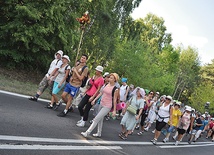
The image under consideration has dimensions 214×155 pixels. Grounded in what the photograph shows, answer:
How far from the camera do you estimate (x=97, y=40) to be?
2323 centimetres

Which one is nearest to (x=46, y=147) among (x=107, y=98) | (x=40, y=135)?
(x=40, y=135)

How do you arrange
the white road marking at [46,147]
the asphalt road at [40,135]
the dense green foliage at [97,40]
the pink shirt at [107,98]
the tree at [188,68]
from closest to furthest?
1. the white road marking at [46,147]
2. the asphalt road at [40,135]
3. the pink shirt at [107,98]
4. the dense green foliage at [97,40]
5. the tree at [188,68]

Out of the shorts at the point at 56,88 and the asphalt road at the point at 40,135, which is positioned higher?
the shorts at the point at 56,88

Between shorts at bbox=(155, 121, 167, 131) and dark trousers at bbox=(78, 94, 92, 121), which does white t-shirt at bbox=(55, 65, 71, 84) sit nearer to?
dark trousers at bbox=(78, 94, 92, 121)

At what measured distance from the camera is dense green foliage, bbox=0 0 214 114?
11.2 m

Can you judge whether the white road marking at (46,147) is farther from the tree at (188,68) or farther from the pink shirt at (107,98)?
the tree at (188,68)

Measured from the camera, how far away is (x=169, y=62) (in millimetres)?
45781

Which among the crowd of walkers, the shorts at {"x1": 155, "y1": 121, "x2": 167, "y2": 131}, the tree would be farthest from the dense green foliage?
the shorts at {"x1": 155, "y1": 121, "x2": 167, "y2": 131}

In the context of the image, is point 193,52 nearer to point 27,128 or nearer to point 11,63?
point 11,63

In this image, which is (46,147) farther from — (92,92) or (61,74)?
(61,74)

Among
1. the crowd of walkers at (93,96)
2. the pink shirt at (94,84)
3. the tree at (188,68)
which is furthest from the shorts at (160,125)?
the tree at (188,68)

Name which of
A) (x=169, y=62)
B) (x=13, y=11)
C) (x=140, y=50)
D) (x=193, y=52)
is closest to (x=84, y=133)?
(x=13, y=11)

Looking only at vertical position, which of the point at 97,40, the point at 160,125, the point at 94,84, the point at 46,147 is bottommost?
the point at 46,147

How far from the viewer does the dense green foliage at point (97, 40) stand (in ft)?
36.9
